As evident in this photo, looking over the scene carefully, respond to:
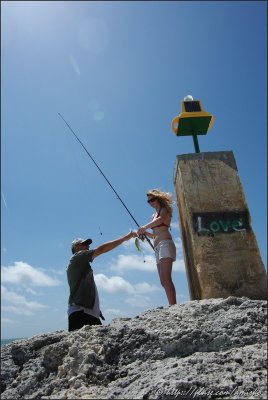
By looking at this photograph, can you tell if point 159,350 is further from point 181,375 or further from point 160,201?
point 160,201

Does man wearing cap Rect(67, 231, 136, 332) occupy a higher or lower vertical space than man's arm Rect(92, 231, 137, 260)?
lower

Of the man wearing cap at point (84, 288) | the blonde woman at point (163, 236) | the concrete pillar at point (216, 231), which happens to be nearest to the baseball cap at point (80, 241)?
the man wearing cap at point (84, 288)

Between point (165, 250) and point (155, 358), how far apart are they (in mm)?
1791

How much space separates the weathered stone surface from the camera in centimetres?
236

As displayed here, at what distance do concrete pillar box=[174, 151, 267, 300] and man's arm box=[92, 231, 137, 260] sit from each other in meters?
0.82

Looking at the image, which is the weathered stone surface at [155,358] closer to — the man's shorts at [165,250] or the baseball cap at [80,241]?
the man's shorts at [165,250]

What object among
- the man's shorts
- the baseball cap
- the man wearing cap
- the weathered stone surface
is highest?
the baseball cap

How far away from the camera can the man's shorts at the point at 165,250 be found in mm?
4418

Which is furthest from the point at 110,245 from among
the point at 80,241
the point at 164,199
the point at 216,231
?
the point at 216,231

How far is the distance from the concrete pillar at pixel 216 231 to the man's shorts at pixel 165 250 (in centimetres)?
26

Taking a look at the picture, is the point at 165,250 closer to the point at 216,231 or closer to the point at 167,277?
the point at 167,277

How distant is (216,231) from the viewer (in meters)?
4.41

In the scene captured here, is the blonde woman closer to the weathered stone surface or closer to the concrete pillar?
the concrete pillar

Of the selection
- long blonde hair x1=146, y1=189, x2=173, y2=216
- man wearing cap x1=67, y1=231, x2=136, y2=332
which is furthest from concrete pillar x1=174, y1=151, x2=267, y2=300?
man wearing cap x1=67, y1=231, x2=136, y2=332
